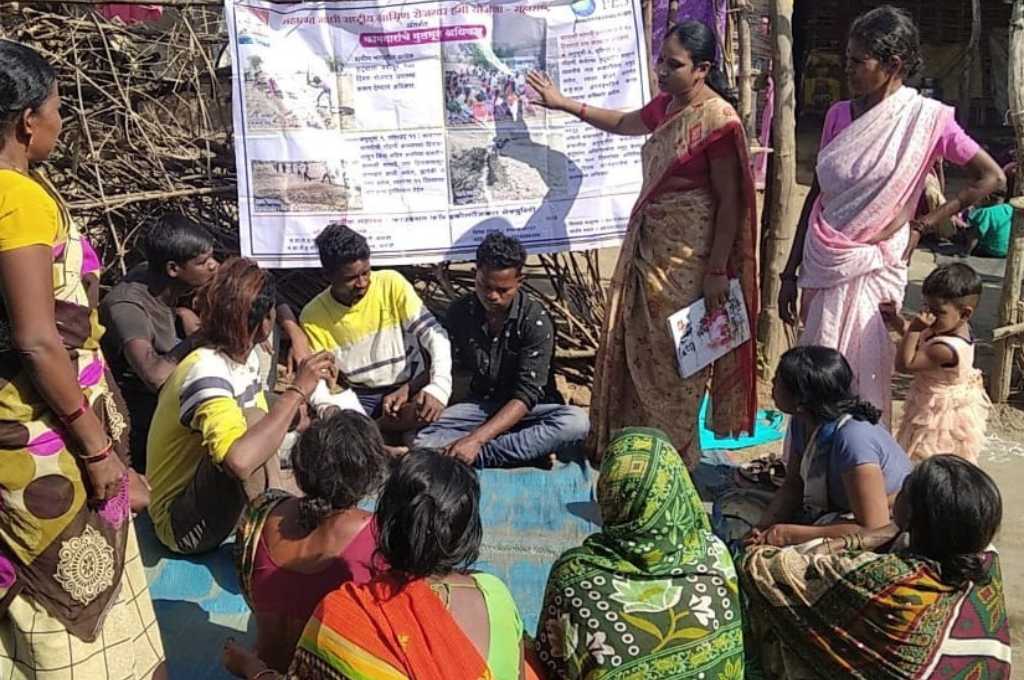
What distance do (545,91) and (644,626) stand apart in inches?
112

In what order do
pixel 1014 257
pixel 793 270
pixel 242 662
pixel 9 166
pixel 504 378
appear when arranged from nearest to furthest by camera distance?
pixel 9 166 → pixel 242 662 → pixel 793 270 → pixel 504 378 → pixel 1014 257

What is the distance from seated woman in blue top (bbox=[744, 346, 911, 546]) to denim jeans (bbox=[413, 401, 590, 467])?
45.1 inches

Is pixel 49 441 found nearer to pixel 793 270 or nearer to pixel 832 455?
pixel 832 455

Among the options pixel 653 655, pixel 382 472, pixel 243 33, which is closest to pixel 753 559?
pixel 653 655

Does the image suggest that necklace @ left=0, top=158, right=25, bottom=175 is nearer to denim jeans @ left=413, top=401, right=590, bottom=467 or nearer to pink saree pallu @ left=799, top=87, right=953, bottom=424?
denim jeans @ left=413, top=401, right=590, bottom=467

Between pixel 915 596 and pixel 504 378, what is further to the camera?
pixel 504 378

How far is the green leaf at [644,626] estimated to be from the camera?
212 centimetres

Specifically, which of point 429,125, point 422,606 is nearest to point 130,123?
point 429,125

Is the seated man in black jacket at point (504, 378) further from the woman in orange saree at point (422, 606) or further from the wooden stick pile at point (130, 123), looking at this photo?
the woman in orange saree at point (422, 606)

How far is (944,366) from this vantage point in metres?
3.77

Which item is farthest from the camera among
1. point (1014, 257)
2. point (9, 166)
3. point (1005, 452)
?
point (1014, 257)

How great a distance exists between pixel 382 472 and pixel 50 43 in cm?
352

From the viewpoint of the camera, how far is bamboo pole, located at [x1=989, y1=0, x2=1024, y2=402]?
510 centimetres

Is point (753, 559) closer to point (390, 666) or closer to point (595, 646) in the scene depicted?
point (595, 646)
